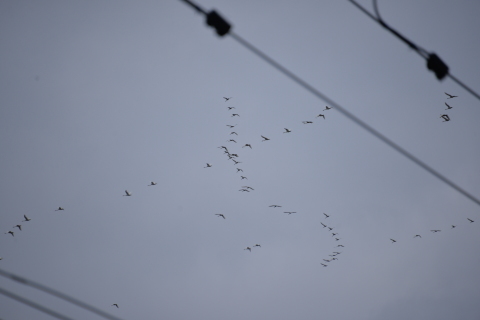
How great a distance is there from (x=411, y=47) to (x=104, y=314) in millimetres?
5706

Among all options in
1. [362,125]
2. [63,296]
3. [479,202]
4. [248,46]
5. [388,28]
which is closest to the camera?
[63,296]

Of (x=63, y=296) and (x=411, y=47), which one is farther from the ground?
(x=411, y=47)

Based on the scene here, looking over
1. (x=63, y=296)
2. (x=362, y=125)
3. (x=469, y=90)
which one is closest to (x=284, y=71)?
(x=362, y=125)

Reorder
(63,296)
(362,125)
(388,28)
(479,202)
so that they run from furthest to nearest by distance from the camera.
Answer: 1. (479,202)
2. (362,125)
3. (388,28)
4. (63,296)

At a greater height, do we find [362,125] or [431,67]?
[431,67]

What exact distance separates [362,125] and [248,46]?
2211 mm

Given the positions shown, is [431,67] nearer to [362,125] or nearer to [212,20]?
[362,125]

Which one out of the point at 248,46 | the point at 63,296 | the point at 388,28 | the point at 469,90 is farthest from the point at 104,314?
the point at 469,90

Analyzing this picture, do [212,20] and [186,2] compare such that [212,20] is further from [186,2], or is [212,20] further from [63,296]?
[63,296]

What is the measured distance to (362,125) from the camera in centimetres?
555

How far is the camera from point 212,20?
475 centimetres

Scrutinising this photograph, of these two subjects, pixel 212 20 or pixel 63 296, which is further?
pixel 212 20

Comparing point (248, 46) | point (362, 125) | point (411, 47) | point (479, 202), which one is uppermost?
point (411, 47)

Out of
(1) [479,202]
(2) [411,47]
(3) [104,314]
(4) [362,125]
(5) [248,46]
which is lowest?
(3) [104,314]
